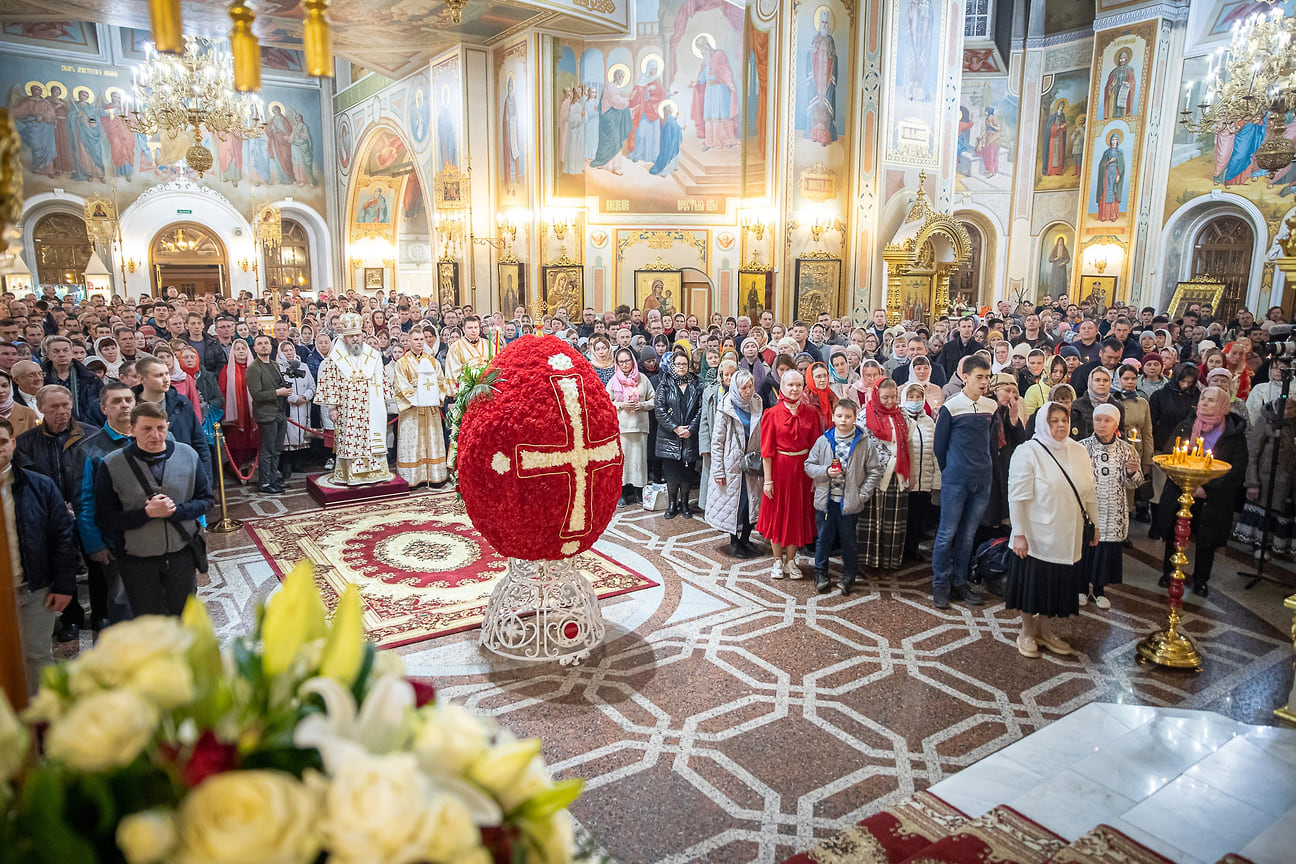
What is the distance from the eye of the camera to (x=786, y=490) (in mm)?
7078

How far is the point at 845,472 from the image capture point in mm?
6664

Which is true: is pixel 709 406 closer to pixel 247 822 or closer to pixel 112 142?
pixel 247 822

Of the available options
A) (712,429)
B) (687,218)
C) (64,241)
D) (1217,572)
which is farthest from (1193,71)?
(64,241)

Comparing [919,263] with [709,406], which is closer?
[709,406]

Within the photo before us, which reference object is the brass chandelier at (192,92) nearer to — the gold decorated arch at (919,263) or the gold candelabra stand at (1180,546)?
the gold decorated arch at (919,263)

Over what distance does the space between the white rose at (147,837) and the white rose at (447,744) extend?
294mm

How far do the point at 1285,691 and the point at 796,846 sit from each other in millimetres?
3699

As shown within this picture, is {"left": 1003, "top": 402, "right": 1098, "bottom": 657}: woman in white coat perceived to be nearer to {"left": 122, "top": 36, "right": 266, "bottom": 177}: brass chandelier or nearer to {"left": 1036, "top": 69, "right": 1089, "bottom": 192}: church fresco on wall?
{"left": 122, "top": 36, "right": 266, "bottom": 177}: brass chandelier

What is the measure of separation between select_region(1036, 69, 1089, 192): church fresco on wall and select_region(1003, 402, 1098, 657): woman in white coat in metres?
20.4

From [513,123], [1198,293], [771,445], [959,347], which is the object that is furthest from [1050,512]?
[1198,293]

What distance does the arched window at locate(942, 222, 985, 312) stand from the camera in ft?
82.8

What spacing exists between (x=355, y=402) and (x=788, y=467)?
5.12m

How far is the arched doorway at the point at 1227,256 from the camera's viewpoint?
19422 mm

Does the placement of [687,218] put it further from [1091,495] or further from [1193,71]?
[1091,495]
